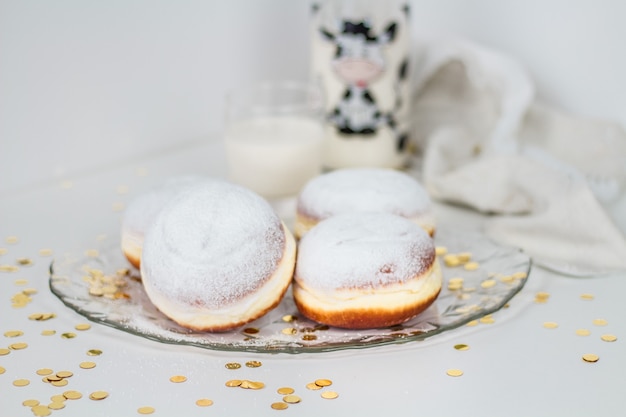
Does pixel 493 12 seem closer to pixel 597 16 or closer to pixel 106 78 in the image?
pixel 597 16

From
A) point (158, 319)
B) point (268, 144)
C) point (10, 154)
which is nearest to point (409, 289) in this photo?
point (158, 319)

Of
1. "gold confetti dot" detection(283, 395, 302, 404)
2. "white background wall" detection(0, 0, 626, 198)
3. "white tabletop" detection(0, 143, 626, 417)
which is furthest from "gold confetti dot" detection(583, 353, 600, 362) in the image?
"white background wall" detection(0, 0, 626, 198)

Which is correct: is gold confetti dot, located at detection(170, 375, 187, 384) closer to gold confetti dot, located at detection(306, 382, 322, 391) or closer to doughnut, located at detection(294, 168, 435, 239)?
gold confetti dot, located at detection(306, 382, 322, 391)

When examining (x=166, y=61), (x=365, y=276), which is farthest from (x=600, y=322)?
(x=166, y=61)

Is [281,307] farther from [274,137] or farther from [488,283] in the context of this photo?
[274,137]

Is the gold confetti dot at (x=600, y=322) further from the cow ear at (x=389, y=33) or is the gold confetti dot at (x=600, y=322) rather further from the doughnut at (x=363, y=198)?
the cow ear at (x=389, y=33)
